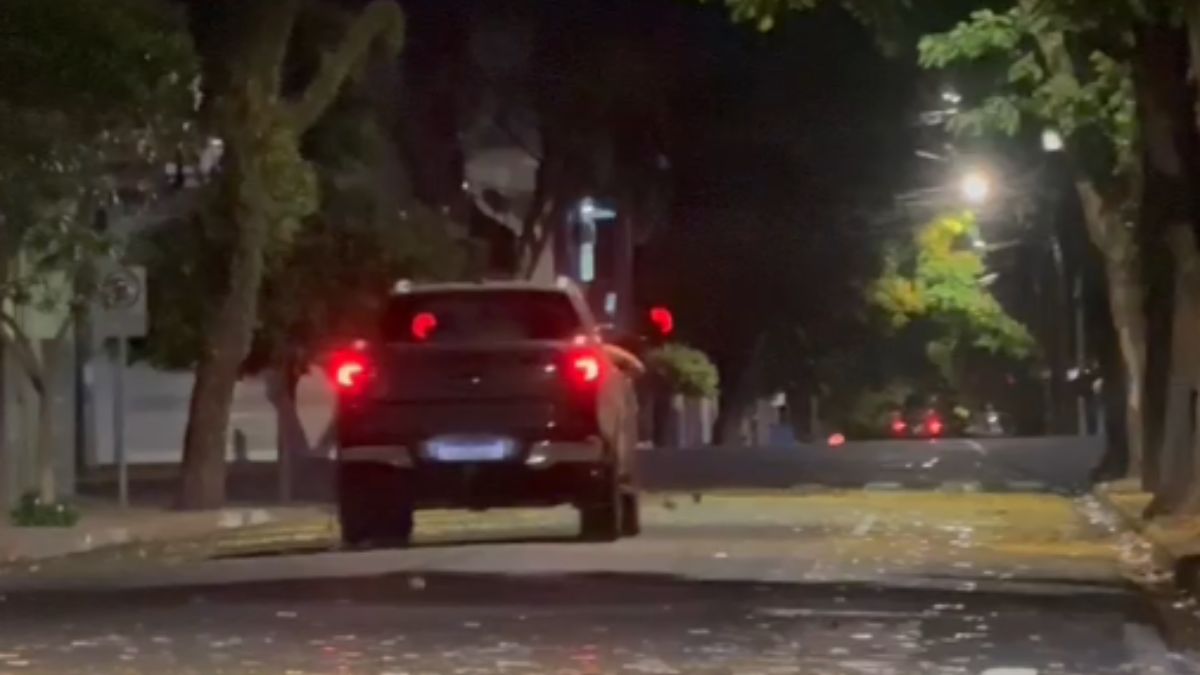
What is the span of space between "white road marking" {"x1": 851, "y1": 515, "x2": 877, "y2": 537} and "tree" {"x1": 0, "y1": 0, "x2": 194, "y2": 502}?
704cm

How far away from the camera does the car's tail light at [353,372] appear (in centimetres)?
2080

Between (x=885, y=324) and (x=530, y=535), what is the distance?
4389 centimetres

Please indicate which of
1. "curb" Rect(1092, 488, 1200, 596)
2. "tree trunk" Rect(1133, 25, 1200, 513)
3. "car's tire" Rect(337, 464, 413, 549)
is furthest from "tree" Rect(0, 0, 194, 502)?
"curb" Rect(1092, 488, 1200, 596)

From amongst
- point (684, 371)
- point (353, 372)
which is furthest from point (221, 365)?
point (684, 371)

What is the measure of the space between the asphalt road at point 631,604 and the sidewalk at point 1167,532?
0.31 meters

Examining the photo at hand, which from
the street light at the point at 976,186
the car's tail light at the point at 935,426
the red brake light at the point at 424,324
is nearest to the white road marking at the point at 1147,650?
the red brake light at the point at 424,324

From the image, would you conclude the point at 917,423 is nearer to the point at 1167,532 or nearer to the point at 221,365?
the point at 221,365

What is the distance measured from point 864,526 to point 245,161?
27.2ft

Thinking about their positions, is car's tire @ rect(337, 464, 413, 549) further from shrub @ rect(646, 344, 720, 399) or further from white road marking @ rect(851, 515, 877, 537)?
shrub @ rect(646, 344, 720, 399)

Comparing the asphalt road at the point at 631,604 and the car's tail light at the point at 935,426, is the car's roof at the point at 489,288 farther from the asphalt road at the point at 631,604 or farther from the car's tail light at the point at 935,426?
the car's tail light at the point at 935,426

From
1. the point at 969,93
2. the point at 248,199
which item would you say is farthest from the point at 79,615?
the point at 969,93

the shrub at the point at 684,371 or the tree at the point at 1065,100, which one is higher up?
the tree at the point at 1065,100

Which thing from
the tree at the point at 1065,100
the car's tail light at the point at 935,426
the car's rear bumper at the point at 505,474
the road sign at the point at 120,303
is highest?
the tree at the point at 1065,100

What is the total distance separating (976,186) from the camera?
48.7 m
